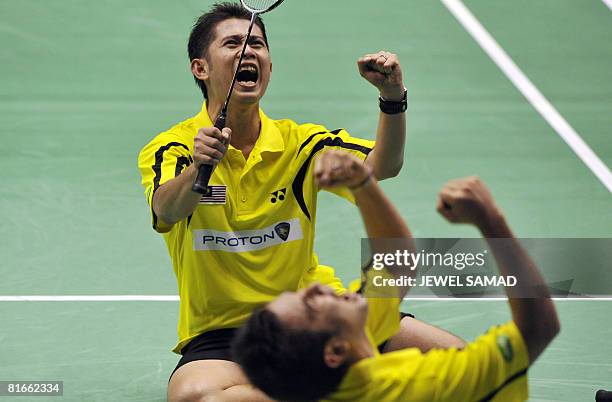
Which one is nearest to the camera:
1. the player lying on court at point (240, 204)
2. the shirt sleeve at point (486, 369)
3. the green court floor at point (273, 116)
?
the shirt sleeve at point (486, 369)

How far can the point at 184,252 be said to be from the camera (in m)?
5.04

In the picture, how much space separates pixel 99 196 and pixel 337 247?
1.54m

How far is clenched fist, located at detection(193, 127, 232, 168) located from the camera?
441cm

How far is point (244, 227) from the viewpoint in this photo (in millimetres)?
5023

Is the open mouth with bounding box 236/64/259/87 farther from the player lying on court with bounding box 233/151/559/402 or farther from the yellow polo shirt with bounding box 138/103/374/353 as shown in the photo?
the player lying on court with bounding box 233/151/559/402

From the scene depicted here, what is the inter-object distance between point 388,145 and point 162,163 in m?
0.90

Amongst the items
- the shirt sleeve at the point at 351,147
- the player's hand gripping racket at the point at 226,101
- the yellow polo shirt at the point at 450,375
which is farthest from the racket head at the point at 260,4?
the yellow polo shirt at the point at 450,375

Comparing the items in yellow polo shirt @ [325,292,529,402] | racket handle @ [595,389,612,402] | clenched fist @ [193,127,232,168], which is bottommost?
racket handle @ [595,389,612,402]

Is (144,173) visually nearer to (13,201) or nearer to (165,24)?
(13,201)

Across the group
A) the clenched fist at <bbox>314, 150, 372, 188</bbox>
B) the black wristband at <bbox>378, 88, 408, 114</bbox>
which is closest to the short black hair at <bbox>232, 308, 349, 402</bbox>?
the clenched fist at <bbox>314, 150, 372, 188</bbox>

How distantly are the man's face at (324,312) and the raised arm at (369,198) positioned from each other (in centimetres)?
21

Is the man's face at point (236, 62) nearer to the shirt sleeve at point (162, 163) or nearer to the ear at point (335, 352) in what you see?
the shirt sleeve at point (162, 163)

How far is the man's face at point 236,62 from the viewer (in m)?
5.03

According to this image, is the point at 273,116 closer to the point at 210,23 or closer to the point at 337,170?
the point at 210,23
